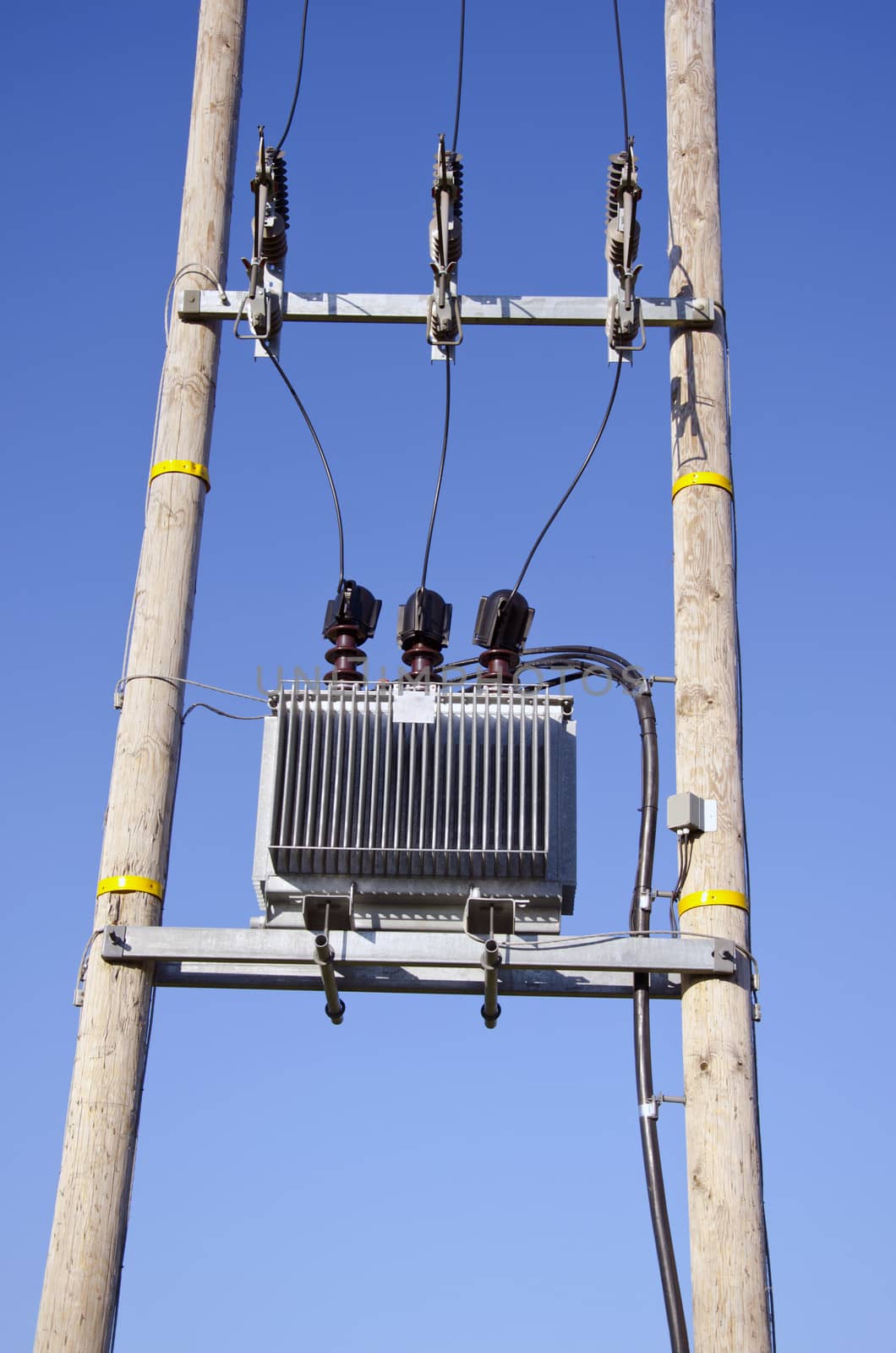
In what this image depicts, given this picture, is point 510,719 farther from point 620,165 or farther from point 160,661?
point 620,165

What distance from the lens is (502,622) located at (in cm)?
594

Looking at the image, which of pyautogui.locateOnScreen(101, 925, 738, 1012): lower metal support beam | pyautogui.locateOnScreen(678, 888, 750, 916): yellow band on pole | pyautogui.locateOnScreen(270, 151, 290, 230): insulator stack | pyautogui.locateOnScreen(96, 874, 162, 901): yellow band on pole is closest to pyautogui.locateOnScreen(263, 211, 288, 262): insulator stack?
pyautogui.locateOnScreen(270, 151, 290, 230): insulator stack

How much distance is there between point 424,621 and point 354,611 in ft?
0.75

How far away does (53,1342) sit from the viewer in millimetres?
4980

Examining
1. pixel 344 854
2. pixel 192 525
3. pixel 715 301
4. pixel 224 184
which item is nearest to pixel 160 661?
pixel 192 525

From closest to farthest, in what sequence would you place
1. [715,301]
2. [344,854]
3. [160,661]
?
[344,854] < [160,661] < [715,301]

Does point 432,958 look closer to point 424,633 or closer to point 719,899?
point 719,899

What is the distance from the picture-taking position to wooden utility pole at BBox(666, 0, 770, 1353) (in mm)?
4973

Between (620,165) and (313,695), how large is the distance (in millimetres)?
2030

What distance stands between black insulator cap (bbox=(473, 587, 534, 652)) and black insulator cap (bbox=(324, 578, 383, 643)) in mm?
338

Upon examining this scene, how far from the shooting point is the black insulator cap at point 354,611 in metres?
5.94

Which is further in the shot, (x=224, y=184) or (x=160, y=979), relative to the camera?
(x=224, y=184)

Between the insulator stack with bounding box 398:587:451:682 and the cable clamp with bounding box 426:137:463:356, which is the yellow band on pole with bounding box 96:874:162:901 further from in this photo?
the cable clamp with bounding box 426:137:463:356

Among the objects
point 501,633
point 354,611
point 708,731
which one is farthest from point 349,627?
point 708,731
